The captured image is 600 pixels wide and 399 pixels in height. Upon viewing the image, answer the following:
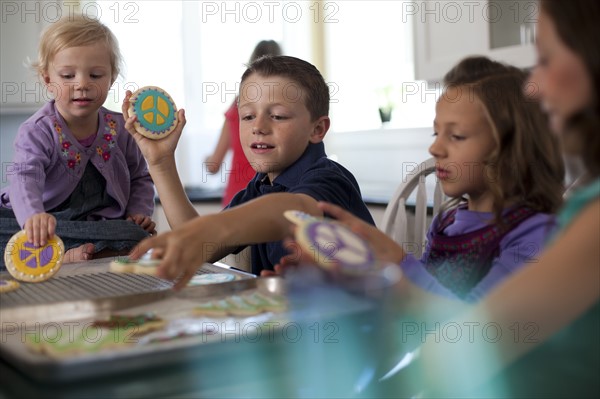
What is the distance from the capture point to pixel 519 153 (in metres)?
1.08

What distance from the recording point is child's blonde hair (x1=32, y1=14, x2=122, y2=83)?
166cm

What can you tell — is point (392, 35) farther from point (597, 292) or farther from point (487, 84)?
point (597, 292)

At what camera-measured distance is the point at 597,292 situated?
0.71 m

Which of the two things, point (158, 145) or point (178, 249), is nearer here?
point (178, 249)

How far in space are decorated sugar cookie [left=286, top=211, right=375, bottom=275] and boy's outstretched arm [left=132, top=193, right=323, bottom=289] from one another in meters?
0.14

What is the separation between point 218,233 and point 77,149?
86 cm

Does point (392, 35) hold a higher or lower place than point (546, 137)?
higher

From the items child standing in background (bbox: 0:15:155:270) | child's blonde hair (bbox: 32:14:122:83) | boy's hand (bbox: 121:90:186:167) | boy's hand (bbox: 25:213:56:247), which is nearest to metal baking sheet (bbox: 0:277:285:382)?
boy's hand (bbox: 25:213:56:247)

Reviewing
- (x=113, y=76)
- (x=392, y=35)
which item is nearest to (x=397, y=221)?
(x=113, y=76)

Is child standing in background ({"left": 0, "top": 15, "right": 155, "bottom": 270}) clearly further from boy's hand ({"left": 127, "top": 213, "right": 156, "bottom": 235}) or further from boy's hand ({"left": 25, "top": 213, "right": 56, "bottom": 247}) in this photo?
boy's hand ({"left": 25, "top": 213, "right": 56, "bottom": 247})

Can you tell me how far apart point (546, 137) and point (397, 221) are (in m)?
0.61

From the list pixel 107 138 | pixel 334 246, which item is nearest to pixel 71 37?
pixel 107 138

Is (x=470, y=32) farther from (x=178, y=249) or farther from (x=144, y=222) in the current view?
(x=178, y=249)

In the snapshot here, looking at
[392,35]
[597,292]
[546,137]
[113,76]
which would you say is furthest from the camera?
[392,35]
